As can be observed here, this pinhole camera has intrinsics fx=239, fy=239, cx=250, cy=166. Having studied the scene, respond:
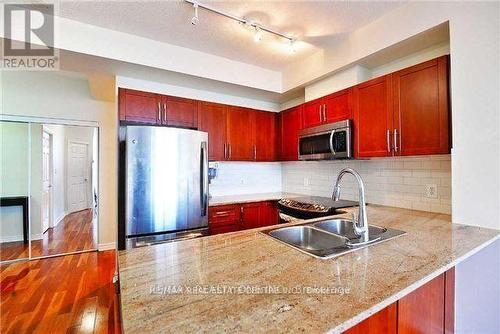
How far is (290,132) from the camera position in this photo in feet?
10.8

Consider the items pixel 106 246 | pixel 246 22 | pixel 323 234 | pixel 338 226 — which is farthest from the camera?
pixel 106 246

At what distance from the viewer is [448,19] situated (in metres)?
1.68

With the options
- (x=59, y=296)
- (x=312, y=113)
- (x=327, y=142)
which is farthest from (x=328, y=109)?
(x=59, y=296)

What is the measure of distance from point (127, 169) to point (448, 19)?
2810mm

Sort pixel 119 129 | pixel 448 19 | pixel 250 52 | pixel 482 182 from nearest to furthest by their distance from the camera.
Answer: pixel 482 182
pixel 448 19
pixel 119 129
pixel 250 52

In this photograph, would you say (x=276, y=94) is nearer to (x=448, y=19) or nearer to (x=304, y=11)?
(x=304, y=11)

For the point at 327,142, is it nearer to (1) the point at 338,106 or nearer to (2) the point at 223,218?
(1) the point at 338,106

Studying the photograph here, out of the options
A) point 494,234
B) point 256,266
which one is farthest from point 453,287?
point 256,266

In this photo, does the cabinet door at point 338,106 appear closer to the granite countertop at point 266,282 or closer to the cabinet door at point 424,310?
the granite countertop at point 266,282

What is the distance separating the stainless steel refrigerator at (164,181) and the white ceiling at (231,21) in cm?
94

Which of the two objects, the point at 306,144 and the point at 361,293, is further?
the point at 306,144

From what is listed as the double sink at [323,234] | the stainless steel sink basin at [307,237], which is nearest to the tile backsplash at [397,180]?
the double sink at [323,234]

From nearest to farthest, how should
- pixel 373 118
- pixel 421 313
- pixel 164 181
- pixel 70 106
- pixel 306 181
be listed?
pixel 421 313
pixel 373 118
pixel 164 181
pixel 306 181
pixel 70 106

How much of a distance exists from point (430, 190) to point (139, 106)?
297cm
